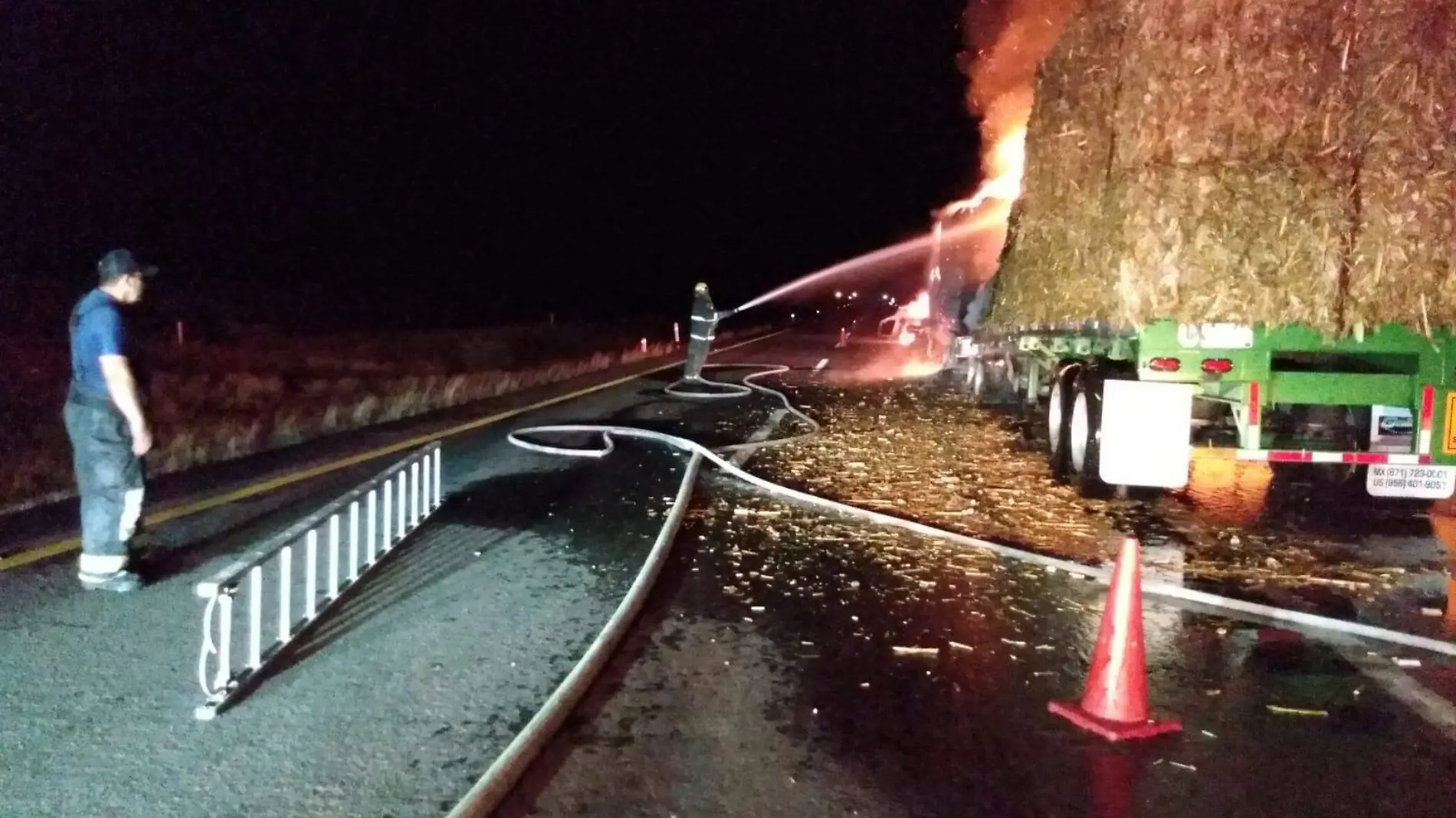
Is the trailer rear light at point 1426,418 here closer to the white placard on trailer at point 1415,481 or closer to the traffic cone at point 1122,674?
the white placard on trailer at point 1415,481

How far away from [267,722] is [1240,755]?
4035mm

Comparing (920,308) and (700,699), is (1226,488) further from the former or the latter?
(920,308)

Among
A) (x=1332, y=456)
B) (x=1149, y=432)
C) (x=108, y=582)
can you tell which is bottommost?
(x=108, y=582)

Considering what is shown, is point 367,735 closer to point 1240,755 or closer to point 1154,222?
point 1240,755

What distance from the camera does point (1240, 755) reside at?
4.89 meters

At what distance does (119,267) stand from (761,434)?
330 inches

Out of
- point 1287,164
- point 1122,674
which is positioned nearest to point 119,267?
point 1122,674

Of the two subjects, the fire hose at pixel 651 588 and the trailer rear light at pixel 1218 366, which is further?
the trailer rear light at pixel 1218 366

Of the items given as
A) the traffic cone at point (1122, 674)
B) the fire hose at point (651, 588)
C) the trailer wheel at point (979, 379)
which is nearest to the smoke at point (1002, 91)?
the trailer wheel at point (979, 379)

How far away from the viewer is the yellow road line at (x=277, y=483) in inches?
305

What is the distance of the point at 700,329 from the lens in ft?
60.0

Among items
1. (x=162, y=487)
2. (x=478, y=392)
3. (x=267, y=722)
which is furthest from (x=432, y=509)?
(x=478, y=392)

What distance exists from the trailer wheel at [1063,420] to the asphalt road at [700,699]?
331 centimetres

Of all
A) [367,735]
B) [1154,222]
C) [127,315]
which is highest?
[1154,222]
